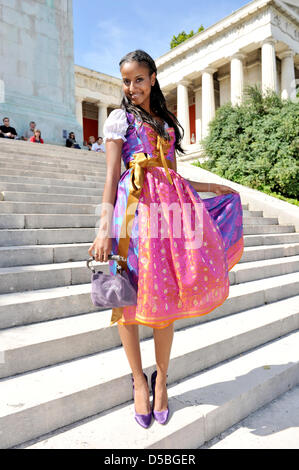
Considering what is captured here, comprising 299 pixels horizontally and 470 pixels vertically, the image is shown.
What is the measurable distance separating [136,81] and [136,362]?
1.48 meters

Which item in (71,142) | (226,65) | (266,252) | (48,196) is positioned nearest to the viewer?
(48,196)

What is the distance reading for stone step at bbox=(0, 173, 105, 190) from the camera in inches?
201

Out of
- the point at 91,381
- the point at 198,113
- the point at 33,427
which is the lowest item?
the point at 33,427

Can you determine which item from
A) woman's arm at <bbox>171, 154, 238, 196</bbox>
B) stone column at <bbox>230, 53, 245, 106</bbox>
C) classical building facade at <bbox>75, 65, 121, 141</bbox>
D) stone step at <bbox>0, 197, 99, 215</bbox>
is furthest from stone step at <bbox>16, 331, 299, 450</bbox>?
classical building facade at <bbox>75, 65, 121, 141</bbox>

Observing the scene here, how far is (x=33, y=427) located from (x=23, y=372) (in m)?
0.41

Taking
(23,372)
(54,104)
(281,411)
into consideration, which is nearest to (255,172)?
(54,104)

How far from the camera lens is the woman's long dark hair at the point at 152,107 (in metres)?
1.75

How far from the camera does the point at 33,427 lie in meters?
1.66

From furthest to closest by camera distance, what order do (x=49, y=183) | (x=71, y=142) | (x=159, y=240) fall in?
(x=71, y=142) < (x=49, y=183) < (x=159, y=240)

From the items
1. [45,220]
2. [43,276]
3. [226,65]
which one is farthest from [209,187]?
[226,65]

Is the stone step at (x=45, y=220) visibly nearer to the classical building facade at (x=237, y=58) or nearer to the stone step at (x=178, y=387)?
the stone step at (x=178, y=387)

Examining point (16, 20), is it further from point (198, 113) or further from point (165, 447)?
point (198, 113)

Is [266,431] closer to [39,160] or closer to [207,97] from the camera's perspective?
[39,160]

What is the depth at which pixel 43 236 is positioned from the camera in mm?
3621
